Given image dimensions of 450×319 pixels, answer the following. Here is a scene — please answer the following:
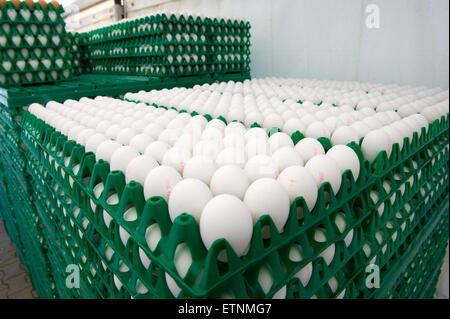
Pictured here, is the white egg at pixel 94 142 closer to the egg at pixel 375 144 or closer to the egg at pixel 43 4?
the egg at pixel 375 144

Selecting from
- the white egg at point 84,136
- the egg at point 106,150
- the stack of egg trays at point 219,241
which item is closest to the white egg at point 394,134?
the stack of egg trays at point 219,241

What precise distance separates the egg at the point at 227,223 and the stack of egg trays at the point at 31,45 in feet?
9.88

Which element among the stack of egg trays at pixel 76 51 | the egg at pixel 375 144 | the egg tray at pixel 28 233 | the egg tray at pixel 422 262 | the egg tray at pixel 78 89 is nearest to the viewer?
the egg at pixel 375 144

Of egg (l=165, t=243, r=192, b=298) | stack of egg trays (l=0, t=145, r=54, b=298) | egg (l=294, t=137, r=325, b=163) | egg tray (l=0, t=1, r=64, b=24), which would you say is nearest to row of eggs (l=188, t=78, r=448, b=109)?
egg (l=294, t=137, r=325, b=163)

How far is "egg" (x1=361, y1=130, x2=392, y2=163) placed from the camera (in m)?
1.15

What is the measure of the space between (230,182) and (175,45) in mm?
2917

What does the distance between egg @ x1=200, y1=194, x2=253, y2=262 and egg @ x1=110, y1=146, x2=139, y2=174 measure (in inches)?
17.3

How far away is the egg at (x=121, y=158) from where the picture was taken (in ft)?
3.35

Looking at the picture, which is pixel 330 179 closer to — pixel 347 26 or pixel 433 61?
pixel 433 61

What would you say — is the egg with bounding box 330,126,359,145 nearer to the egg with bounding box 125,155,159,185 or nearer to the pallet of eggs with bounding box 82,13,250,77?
Result: the egg with bounding box 125,155,159,185

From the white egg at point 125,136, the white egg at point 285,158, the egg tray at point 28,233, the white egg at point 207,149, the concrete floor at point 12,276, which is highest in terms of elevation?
the white egg at point 125,136

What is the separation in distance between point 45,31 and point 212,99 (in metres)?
2.11

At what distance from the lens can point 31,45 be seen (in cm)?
292

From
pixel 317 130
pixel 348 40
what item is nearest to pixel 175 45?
pixel 348 40
